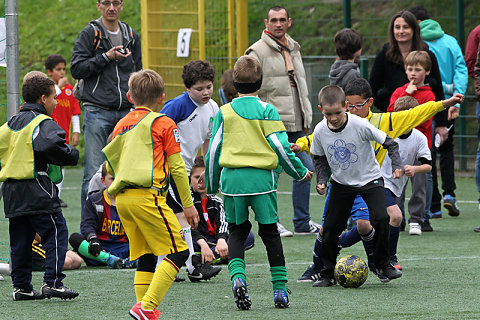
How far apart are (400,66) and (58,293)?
4.71m

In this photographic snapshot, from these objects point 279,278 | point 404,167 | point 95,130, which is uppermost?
point 95,130

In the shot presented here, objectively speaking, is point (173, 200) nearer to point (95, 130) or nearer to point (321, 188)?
point (321, 188)

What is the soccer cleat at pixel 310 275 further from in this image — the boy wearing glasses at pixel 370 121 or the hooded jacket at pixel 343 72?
the hooded jacket at pixel 343 72

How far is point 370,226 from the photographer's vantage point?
7160mm

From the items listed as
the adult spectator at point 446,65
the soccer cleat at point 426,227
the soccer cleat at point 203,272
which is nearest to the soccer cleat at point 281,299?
the soccer cleat at point 203,272

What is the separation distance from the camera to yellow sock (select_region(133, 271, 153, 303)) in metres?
5.83

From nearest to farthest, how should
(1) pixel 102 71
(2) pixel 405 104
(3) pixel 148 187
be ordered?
(3) pixel 148 187 → (2) pixel 405 104 → (1) pixel 102 71

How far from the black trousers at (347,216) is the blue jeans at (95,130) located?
2884 millimetres

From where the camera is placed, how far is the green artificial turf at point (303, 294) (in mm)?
5920

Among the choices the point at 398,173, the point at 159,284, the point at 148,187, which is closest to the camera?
the point at 159,284

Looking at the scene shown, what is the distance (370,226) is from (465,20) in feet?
34.0

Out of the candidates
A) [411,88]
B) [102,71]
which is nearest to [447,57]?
[411,88]

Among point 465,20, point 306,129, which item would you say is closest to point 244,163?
point 306,129

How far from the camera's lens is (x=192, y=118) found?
297 inches
